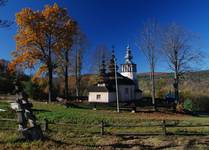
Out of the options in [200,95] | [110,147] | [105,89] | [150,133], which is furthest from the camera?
[200,95]

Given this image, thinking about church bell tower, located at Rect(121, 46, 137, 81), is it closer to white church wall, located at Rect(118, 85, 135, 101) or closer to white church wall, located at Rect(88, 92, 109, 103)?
white church wall, located at Rect(118, 85, 135, 101)

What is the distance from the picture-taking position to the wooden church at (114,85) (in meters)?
51.3

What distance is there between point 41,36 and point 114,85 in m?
17.1

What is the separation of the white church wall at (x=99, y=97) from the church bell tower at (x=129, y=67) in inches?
440

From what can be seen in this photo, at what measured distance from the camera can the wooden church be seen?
168ft

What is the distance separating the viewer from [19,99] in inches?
675

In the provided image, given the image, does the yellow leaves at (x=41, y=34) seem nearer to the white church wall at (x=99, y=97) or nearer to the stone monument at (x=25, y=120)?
the white church wall at (x=99, y=97)

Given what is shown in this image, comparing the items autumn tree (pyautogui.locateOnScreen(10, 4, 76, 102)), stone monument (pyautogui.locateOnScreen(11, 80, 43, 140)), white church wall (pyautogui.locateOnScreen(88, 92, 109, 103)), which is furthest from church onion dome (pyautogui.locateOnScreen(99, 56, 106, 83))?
stone monument (pyautogui.locateOnScreen(11, 80, 43, 140))

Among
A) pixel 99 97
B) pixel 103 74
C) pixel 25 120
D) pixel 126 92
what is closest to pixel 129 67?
pixel 126 92

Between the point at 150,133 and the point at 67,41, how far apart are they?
24.8 meters

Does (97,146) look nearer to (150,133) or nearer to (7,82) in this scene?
(150,133)

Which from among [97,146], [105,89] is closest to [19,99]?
[97,146]

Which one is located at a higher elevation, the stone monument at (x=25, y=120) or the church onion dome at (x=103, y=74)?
the church onion dome at (x=103, y=74)

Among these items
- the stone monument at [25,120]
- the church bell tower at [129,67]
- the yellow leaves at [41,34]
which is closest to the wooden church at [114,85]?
the church bell tower at [129,67]
